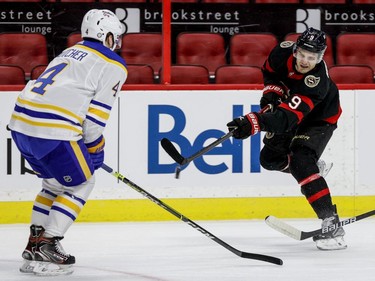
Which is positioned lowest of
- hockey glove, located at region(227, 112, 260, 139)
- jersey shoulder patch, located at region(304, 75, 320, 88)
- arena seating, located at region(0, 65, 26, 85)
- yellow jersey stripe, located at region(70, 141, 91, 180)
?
yellow jersey stripe, located at region(70, 141, 91, 180)

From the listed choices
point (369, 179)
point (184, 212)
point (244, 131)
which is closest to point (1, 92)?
point (184, 212)

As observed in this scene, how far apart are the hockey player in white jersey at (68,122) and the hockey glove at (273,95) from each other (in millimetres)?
1069

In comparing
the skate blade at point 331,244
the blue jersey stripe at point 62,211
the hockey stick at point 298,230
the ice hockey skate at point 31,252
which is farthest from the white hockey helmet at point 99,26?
the skate blade at point 331,244

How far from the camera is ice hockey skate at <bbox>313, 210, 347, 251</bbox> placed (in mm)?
4836

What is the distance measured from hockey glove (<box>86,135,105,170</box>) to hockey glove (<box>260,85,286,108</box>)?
109 cm

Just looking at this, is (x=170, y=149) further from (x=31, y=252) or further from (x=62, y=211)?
(x=31, y=252)

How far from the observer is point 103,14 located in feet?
13.7

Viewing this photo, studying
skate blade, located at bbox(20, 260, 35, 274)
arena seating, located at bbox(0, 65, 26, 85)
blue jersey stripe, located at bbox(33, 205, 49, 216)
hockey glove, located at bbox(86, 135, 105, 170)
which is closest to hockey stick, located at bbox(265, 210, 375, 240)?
hockey glove, located at bbox(86, 135, 105, 170)

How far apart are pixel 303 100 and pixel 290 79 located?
0.93 ft

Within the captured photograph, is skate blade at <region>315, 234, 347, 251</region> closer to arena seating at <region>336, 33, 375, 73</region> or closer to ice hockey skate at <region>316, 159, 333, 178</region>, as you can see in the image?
ice hockey skate at <region>316, 159, 333, 178</region>

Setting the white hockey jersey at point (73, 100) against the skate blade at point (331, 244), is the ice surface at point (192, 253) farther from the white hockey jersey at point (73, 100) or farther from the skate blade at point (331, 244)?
the white hockey jersey at point (73, 100)

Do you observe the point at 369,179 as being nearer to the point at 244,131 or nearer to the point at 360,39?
the point at 360,39

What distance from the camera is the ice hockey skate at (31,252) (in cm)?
416

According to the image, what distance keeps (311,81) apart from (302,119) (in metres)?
0.31
